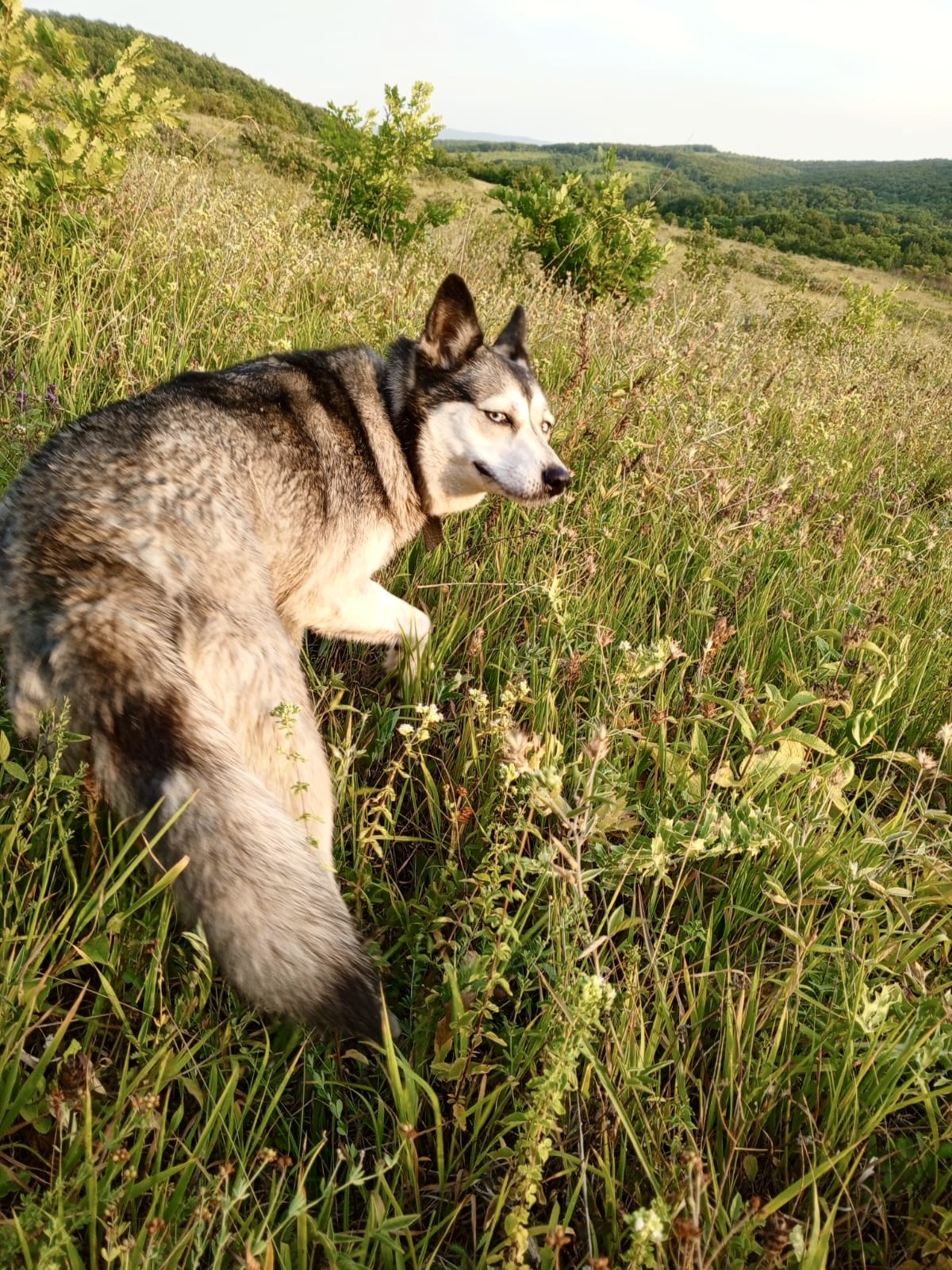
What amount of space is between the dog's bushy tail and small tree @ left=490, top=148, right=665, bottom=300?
6812 mm

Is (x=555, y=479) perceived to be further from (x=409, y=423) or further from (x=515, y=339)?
(x=515, y=339)

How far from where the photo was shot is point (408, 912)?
2100 millimetres

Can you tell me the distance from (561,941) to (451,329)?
3.03 meters

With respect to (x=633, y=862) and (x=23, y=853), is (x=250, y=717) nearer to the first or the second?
(x=23, y=853)

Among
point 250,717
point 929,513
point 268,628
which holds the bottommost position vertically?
point 250,717

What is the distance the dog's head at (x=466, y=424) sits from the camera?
3562mm

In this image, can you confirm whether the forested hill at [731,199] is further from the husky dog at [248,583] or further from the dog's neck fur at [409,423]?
the husky dog at [248,583]

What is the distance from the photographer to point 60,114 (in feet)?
15.3

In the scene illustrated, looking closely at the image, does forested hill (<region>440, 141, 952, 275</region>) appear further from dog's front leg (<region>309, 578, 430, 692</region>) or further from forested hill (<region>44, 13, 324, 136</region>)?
forested hill (<region>44, 13, 324, 136</region>)

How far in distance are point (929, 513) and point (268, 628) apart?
5076 millimetres

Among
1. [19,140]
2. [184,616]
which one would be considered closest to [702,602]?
[184,616]

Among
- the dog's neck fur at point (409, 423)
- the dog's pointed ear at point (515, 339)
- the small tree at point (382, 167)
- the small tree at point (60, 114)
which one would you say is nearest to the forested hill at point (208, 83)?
the small tree at point (382, 167)

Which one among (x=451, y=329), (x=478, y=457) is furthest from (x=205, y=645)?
(x=451, y=329)

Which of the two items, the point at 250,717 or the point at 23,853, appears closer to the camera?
the point at 23,853
